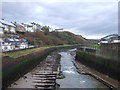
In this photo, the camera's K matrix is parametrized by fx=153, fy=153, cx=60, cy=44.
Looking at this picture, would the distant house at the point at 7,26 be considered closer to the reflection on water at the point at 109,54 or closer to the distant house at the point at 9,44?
the distant house at the point at 9,44

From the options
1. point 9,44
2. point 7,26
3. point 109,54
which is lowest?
point 109,54

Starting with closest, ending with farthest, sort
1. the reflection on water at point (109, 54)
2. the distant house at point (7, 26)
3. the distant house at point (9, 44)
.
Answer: the reflection on water at point (109, 54)
the distant house at point (9, 44)
the distant house at point (7, 26)

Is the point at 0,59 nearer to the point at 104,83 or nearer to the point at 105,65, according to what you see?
the point at 104,83

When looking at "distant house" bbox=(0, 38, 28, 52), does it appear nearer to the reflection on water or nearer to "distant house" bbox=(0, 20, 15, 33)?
"distant house" bbox=(0, 20, 15, 33)

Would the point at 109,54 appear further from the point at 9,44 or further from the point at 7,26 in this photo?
the point at 7,26

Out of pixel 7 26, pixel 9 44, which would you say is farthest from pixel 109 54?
pixel 7 26

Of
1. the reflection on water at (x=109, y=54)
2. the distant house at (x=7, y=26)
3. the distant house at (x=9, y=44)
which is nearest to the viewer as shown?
the reflection on water at (x=109, y=54)

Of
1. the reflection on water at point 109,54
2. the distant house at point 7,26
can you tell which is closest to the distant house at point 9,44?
the distant house at point 7,26

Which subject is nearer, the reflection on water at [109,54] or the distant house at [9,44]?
the reflection on water at [109,54]

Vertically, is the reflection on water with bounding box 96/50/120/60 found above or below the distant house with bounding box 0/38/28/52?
below

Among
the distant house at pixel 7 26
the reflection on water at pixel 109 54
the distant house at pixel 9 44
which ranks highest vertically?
the distant house at pixel 7 26

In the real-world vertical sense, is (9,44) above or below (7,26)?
below

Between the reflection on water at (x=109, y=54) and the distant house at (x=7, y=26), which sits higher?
the distant house at (x=7, y=26)

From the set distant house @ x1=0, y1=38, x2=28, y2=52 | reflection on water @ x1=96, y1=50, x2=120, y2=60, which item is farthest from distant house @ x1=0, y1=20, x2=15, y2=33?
reflection on water @ x1=96, y1=50, x2=120, y2=60
